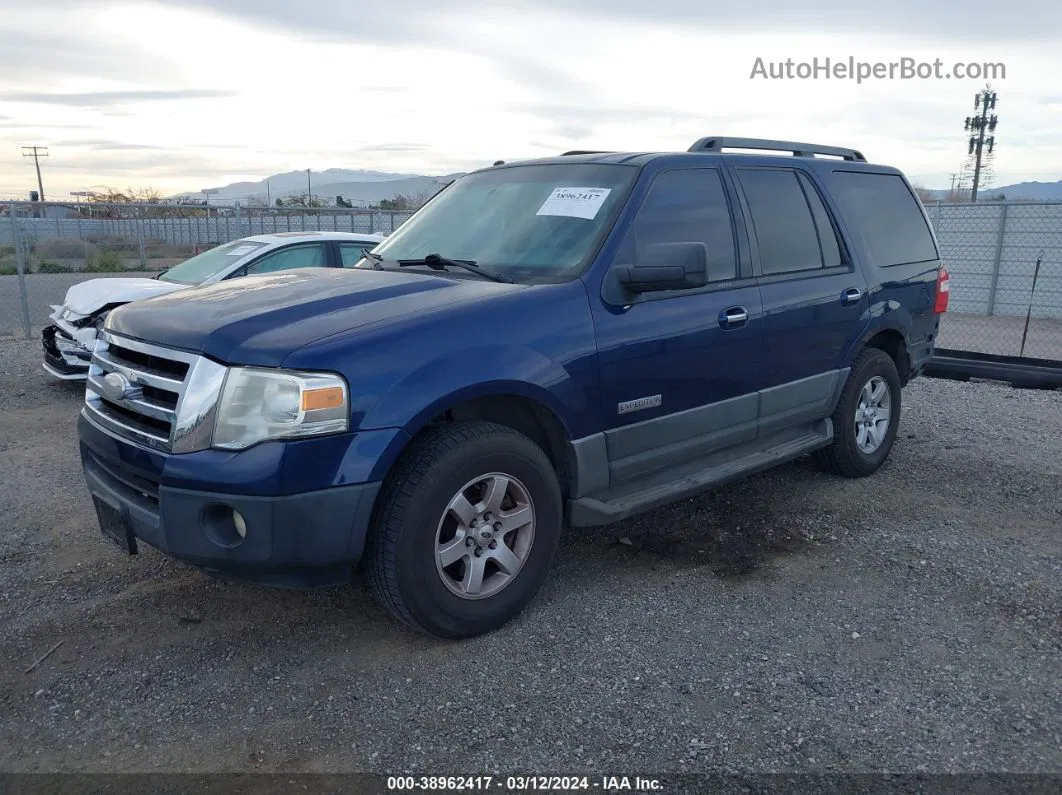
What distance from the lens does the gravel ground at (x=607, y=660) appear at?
9.51ft

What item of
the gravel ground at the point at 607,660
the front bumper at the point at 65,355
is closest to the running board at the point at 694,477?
the gravel ground at the point at 607,660

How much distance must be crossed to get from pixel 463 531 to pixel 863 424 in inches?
132

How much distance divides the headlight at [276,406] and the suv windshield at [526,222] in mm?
1199

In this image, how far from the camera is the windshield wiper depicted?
394cm

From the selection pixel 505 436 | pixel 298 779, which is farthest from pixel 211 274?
pixel 298 779

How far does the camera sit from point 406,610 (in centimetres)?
332

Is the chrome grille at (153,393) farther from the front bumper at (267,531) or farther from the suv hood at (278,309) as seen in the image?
the front bumper at (267,531)

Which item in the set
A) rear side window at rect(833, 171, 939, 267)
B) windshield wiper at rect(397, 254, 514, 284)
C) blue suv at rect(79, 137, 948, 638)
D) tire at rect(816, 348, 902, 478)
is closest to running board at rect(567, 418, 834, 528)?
blue suv at rect(79, 137, 948, 638)

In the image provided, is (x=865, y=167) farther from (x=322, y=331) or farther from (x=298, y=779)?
(x=298, y=779)

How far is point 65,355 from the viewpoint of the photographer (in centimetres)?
780

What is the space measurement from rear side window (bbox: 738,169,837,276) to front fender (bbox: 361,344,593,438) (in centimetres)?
166

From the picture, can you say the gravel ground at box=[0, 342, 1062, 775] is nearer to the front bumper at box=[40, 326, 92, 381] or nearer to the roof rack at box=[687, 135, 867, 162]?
the roof rack at box=[687, 135, 867, 162]

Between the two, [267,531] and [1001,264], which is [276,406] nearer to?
[267,531]

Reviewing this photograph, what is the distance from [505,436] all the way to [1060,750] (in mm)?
2224
